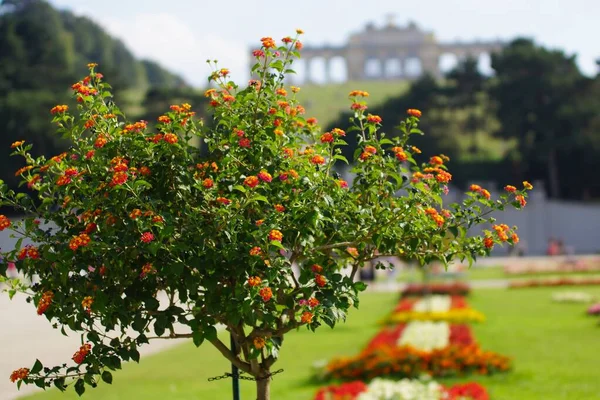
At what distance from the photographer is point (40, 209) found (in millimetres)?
3990

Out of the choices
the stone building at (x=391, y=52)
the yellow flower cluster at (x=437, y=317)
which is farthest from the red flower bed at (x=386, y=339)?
the stone building at (x=391, y=52)

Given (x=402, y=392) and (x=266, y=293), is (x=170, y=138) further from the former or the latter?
(x=402, y=392)

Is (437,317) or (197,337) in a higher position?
(197,337)

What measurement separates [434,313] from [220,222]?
493 inches

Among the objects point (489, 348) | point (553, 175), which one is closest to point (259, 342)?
point (489, 348)

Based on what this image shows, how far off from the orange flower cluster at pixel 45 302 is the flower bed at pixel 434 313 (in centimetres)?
1178

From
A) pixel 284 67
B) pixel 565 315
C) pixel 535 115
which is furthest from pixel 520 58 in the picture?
pixel 284 67

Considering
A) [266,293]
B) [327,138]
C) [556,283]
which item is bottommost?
[556,283]

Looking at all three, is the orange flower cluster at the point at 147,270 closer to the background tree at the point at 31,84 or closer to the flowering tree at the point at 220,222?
the flowering tree at the point at 220,222

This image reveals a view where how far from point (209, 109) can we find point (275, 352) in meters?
1.15

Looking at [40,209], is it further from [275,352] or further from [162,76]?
[162,76]

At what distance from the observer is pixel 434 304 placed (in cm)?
1780

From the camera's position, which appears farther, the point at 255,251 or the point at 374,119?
the point at 374,119

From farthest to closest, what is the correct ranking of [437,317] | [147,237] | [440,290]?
1. [440,290]
2. [437,317]
3. [147,237]
